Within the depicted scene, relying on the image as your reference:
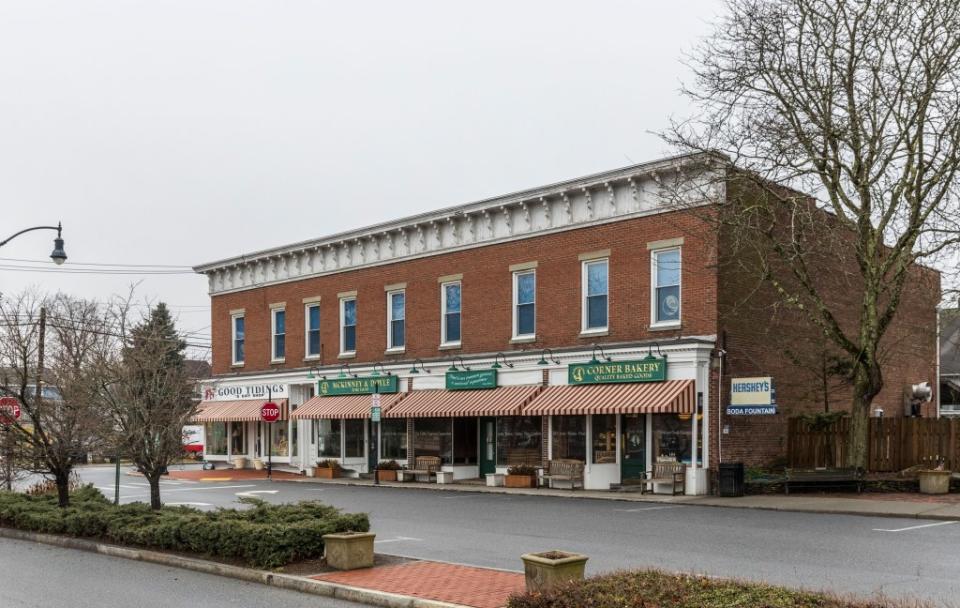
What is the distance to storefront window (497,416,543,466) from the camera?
31047 mm

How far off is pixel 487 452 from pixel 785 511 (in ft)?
43.9

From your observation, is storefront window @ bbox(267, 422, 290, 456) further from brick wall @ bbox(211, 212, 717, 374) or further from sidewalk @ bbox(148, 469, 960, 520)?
sidewalk @ bbox(148, 469, 960, 520)

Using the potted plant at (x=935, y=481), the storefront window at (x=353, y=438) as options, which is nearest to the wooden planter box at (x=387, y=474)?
the storefront window at (x=353, y=438)

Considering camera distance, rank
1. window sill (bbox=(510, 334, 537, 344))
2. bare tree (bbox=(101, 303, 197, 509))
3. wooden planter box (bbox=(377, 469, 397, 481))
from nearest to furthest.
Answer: bare tree (bbox=(101, 303, 197, 509))
window sill (bbox=(510, 334, 537, 344))
wooden planter box (bbox=(377, 469, 397, 481))

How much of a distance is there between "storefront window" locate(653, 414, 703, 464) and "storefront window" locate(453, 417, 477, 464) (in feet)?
26.6

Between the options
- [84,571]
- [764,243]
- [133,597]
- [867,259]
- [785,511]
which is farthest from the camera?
[764,243]

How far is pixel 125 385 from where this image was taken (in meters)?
17.7

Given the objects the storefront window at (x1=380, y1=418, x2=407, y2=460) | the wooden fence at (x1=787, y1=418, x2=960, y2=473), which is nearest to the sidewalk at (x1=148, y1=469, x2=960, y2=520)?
the wooden fence at (x1=787, y1=418, x2=960, y2=473)

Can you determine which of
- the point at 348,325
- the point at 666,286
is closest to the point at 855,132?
the point at 666,286

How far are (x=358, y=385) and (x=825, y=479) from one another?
1783 centimetres

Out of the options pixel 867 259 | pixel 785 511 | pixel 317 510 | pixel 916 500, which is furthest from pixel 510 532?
pixel 867 259

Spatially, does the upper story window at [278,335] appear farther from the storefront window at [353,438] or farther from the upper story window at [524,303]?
the upper story window at [524,303]

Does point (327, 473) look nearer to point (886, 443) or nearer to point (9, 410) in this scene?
point (9, 410)

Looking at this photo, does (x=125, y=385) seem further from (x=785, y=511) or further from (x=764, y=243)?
(x=764, y=243)
